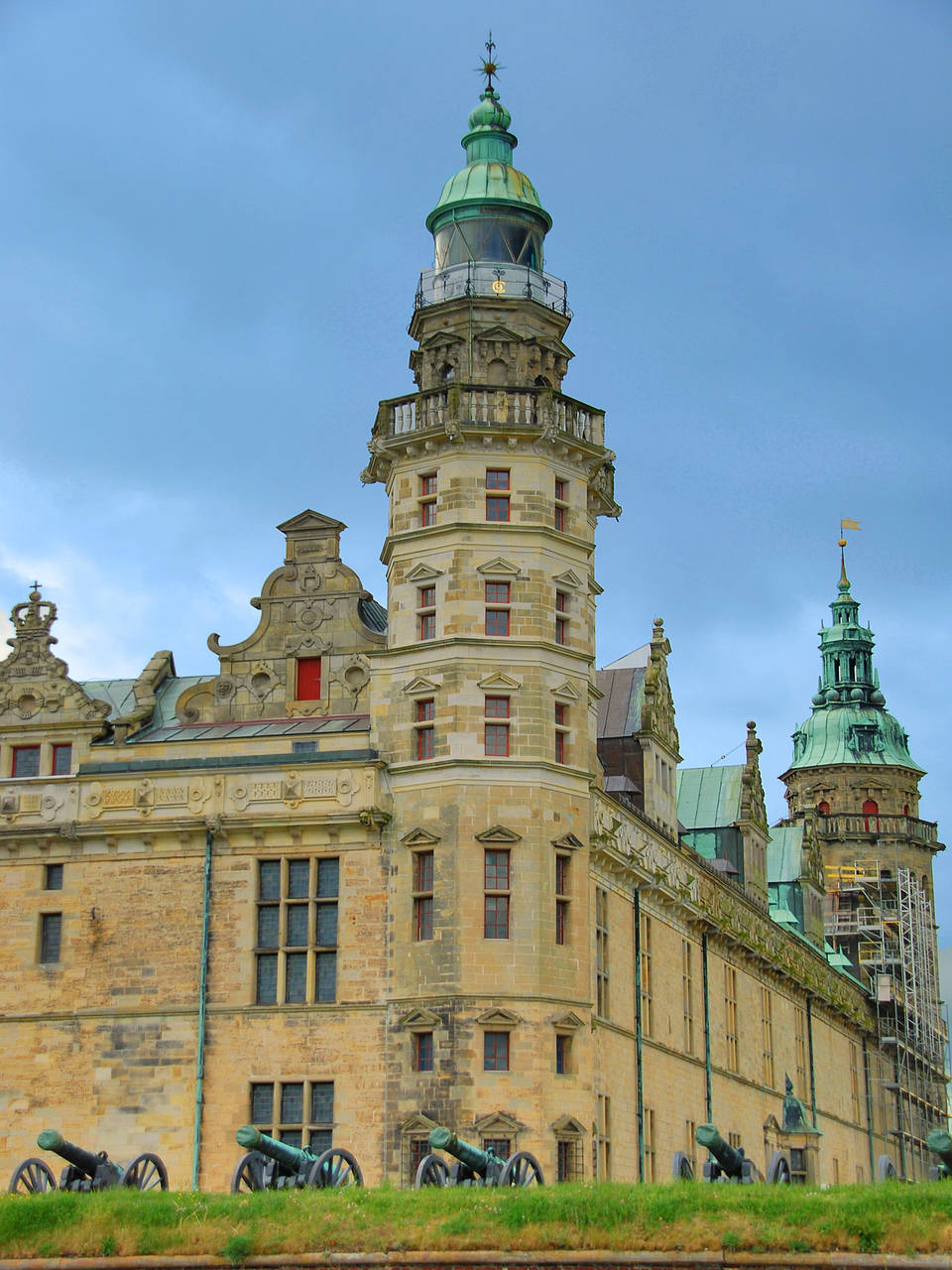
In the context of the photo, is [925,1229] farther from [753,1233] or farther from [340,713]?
[340,713]

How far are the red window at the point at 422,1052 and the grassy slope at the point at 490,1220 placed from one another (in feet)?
42.5

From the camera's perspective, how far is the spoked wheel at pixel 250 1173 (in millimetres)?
39125

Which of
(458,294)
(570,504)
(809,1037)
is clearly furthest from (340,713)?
(809,1037)

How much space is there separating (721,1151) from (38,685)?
26.4m

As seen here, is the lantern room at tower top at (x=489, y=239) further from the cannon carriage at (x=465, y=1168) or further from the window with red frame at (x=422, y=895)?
the cannon carriage at (x=465, y=1168)

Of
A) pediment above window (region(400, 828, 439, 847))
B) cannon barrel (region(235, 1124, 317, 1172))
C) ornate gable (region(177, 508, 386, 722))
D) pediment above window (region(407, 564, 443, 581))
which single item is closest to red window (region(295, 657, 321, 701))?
ornate gable (region(177, 508, 386, 722))

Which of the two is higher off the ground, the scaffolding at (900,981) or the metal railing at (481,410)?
the metal railing at (481,410)

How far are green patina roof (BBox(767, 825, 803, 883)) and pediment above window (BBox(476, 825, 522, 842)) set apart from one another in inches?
2001

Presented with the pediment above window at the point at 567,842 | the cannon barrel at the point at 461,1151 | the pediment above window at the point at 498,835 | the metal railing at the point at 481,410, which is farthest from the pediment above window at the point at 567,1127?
the metal railing at the point at 481,410

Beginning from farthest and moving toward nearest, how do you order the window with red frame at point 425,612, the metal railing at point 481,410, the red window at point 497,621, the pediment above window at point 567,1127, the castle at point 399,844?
the metal railing at point 481,410
the window with red frame at point 425,612
the red window at point 497,621
the castle at point 399,844
the pediment above window at point 567,1127

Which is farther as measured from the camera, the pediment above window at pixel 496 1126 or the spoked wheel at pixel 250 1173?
the pediment above window at pixel 496 1126

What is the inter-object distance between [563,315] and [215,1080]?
25.1 meters

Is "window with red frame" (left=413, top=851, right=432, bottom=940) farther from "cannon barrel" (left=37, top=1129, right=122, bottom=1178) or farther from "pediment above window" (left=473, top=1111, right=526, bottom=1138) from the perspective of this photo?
"cannon barrel" (left=37, top=1129, right=122, bottom=1178)

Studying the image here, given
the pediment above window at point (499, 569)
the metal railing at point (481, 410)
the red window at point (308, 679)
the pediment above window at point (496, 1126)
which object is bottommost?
the pediment above window at point (496, 1126)
